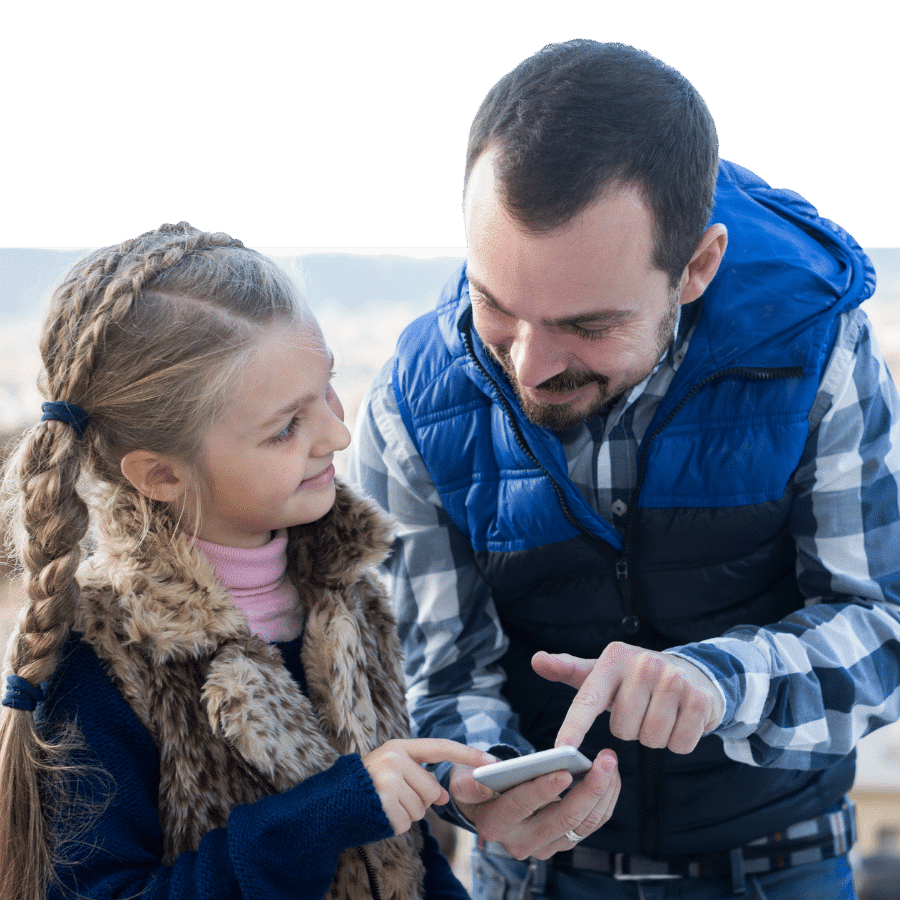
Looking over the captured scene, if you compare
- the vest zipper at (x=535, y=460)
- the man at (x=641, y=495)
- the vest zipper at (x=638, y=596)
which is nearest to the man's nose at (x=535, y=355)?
the man at (x=641, y=495)

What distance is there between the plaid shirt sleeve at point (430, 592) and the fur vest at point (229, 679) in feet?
0.58

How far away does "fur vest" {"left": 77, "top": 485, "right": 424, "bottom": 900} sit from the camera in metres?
1.20

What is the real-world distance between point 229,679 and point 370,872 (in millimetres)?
356

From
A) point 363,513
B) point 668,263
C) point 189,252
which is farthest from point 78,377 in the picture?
point 668,263

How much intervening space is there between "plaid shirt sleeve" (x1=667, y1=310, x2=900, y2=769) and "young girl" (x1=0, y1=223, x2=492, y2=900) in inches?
19.9

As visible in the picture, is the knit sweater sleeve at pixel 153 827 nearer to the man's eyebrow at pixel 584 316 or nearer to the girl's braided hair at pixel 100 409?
the girl's braided hair at pixel 100 409

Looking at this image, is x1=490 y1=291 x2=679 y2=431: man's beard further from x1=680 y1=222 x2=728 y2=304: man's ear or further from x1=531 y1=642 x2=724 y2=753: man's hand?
x1=531 y1=642 x2=724 y2=753: man's hand

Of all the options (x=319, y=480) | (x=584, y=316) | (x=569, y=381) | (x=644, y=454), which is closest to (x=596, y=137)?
(x=584, y=316)

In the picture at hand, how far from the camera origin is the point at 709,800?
1.58 m

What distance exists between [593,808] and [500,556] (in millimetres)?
422

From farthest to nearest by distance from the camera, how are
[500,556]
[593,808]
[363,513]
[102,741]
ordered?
[500,556] < [363,513] < [593,808] < [102,741]

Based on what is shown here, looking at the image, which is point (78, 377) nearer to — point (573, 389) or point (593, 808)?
point (573, 389)

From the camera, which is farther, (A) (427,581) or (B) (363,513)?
(A) (427,581)

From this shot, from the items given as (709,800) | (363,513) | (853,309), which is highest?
(853,309)
